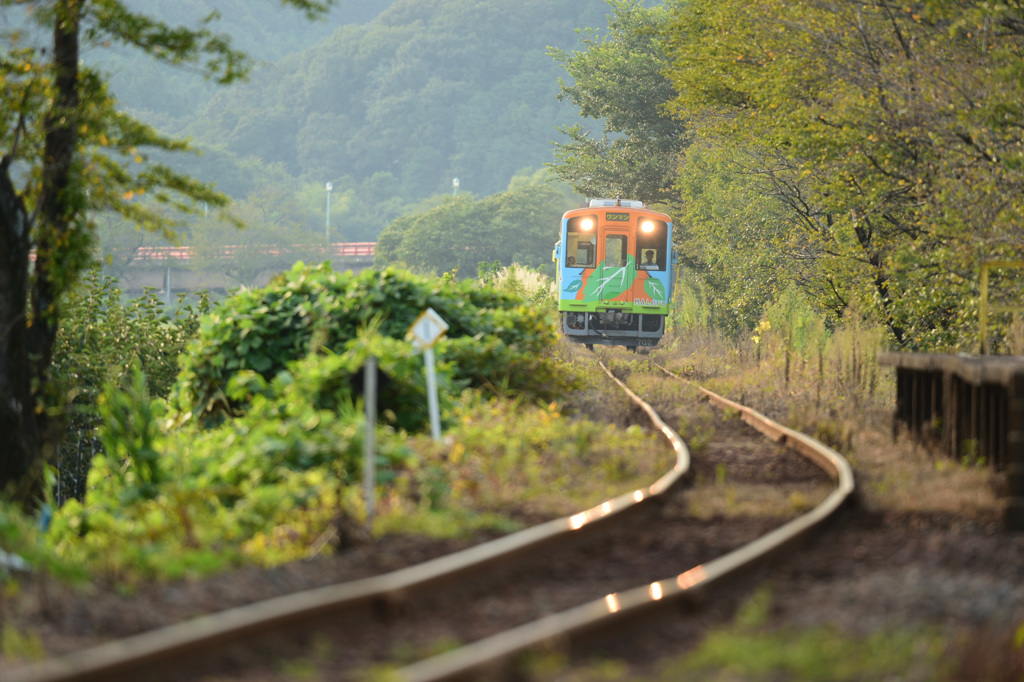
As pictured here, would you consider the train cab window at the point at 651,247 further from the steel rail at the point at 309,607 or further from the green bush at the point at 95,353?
the steel rail at the point at 309,607

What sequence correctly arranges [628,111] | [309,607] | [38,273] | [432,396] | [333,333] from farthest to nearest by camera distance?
[628,111], [333,333], [38,273], [432,396], [309,607]

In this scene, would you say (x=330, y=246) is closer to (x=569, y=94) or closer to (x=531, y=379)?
(x=569, y=94)

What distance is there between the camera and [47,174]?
986 centimetres

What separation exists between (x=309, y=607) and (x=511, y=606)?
93cm

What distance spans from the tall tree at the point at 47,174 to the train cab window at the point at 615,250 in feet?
44.2

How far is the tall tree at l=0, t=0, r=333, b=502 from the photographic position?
9.57 metres

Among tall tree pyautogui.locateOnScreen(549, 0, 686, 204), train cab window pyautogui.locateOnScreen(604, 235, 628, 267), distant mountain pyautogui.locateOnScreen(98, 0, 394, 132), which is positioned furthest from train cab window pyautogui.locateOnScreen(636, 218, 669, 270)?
distant mountain pyautogui.locateOnScreen(98, 0, 394, 132)

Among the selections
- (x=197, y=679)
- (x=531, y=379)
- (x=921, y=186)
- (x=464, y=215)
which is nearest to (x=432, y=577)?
(x=197, y=679)

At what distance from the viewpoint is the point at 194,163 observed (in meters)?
102

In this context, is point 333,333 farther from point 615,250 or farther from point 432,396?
point 615,250

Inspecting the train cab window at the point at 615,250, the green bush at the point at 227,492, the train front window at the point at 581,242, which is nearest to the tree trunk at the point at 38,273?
the green bush at the point at 227,492

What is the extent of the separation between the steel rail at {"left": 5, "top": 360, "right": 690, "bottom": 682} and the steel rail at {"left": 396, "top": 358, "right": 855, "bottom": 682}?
0.54 m

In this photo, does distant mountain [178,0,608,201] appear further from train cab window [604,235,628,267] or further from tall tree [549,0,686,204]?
train cab window [604,235,628,267]

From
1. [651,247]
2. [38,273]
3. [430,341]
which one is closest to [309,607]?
[430,341]
